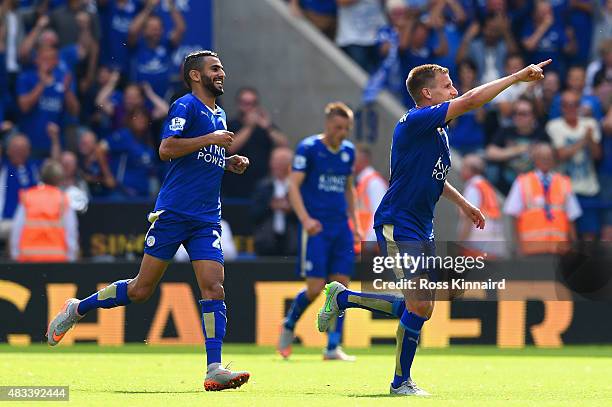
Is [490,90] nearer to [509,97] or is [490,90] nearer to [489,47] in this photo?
[509,97]

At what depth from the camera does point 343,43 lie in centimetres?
1970

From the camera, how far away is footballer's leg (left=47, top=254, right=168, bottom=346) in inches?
405

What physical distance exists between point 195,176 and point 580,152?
29.8 feet

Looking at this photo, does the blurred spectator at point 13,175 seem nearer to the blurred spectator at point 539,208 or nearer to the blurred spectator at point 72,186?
the blurred spectator at point 72,186

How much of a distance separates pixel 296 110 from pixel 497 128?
283cm

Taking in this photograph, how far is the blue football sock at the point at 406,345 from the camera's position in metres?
9.71

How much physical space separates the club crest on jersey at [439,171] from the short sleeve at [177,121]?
6.07 ft

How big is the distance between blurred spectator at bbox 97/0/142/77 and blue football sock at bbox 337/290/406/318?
9191mm

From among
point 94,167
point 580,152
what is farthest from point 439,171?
point 94,167

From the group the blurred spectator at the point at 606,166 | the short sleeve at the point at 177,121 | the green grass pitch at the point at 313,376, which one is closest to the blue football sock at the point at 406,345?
the green grass pitch at the point at 313,376

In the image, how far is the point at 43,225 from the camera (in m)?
16.4

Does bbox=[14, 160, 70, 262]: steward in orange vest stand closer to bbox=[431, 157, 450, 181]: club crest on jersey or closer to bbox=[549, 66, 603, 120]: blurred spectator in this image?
bbox=[549, 66, 603, 120]: blurred spectator

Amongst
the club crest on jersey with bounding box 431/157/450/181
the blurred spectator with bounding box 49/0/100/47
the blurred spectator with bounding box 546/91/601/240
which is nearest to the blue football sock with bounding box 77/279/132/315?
the club crest on jersey with bounding box 431/157/450/181

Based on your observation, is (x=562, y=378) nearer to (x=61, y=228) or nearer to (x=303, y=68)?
(x=61, y=228)
